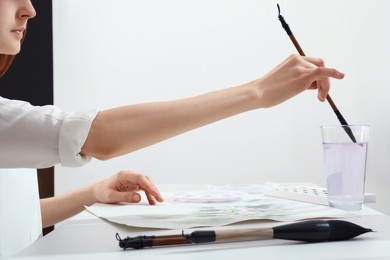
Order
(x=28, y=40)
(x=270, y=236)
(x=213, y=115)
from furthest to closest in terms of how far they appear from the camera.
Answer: (x=28, y=40)
(x=213, y=115)
(x=270, y=236)

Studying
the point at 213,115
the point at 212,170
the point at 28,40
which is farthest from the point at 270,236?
the point at 28,40

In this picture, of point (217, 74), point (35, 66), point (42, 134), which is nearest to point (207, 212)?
point (42, 134)

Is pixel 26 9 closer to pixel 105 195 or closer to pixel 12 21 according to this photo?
pixel 12 21

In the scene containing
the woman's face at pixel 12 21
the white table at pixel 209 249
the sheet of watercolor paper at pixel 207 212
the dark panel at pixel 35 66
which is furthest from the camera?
the dark panel at pixel 35 66

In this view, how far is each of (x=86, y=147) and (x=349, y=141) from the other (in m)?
0.39

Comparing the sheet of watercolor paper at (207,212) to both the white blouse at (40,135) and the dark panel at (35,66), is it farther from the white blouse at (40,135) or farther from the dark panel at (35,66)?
the dark panel at (35,66)

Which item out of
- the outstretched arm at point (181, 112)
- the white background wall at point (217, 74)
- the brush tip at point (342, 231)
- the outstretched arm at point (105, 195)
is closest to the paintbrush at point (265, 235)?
the brush tip at point (342, 231)

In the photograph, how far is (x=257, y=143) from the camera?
8.89 ft

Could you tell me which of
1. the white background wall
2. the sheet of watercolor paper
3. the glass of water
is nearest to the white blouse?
the sheet of watercolor paper

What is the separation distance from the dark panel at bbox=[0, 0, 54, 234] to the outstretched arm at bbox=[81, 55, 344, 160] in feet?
6.31

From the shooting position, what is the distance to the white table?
59 cm

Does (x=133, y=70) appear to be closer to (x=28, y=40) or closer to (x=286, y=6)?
(x=28, y=40)

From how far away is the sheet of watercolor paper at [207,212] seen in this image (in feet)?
2.52

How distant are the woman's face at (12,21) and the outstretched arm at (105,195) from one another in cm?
31
